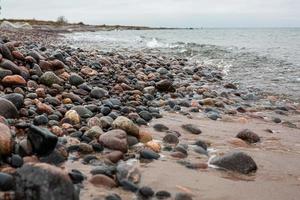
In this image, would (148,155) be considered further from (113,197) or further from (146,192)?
(113,197)

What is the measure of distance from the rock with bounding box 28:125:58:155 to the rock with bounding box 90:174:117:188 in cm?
54

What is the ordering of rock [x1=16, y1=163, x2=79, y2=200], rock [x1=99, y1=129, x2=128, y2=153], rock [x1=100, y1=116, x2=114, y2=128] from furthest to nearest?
rock [x1=100, y1=116, x2=114, y2=128] → rock [x1=99, y1=129, x2=128, y2=153] → rock [x1=16, y1=163, x2=79, y2=200]

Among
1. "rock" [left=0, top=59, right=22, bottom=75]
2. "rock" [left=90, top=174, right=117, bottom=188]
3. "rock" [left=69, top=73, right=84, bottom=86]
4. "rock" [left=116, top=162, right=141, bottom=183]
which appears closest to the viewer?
"rock" [left=90, top=174, right=117, bottom=188]

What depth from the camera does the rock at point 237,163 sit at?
3.76 metres

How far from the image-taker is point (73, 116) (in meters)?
4.84

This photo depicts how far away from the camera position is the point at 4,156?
3.25 metres

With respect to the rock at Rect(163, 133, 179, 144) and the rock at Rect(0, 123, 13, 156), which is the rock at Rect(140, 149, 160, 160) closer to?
the rock at Rect(163, 133, 179, 144)

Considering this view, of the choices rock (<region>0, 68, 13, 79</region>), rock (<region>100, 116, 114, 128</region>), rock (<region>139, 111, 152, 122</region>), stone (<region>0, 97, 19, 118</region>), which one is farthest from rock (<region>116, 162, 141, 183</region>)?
rock (<region>0, 68, 13, 79</region>)

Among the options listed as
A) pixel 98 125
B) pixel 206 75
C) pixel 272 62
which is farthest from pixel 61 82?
pixel 272 62

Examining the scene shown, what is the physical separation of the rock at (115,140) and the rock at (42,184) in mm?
1349

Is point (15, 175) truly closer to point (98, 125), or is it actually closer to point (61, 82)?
point (98, 125)

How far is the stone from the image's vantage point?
14.9 feet

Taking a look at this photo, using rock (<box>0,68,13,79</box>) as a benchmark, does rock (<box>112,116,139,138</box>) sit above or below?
below

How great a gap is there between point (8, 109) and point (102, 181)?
1.98 metres
